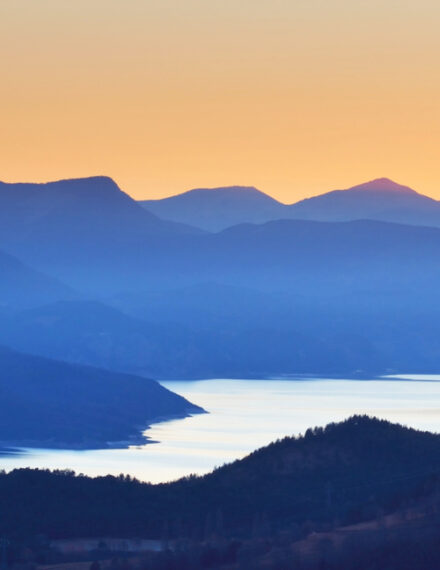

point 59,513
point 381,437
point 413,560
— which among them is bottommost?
point 413,560

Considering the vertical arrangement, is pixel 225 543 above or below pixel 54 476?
below

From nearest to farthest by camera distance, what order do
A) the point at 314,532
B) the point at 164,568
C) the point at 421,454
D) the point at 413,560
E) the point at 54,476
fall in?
the point at 413,560 → the point at 164,568 → the point at 314,532 → the point at 54,476 → the point at 421,454

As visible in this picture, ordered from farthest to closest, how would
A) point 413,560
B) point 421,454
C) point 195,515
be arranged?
point 421,454, point 195,515, point 413,560

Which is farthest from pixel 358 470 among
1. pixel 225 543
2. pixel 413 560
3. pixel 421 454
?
pixel 413 560

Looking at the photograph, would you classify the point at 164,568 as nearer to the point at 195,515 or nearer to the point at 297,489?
the point at 195,515

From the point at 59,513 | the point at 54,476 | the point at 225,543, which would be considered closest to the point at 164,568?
the point at 225,543

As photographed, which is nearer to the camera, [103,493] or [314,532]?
[314,532]

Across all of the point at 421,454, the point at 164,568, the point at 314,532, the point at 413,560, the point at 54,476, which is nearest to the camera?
the point at 413,560
